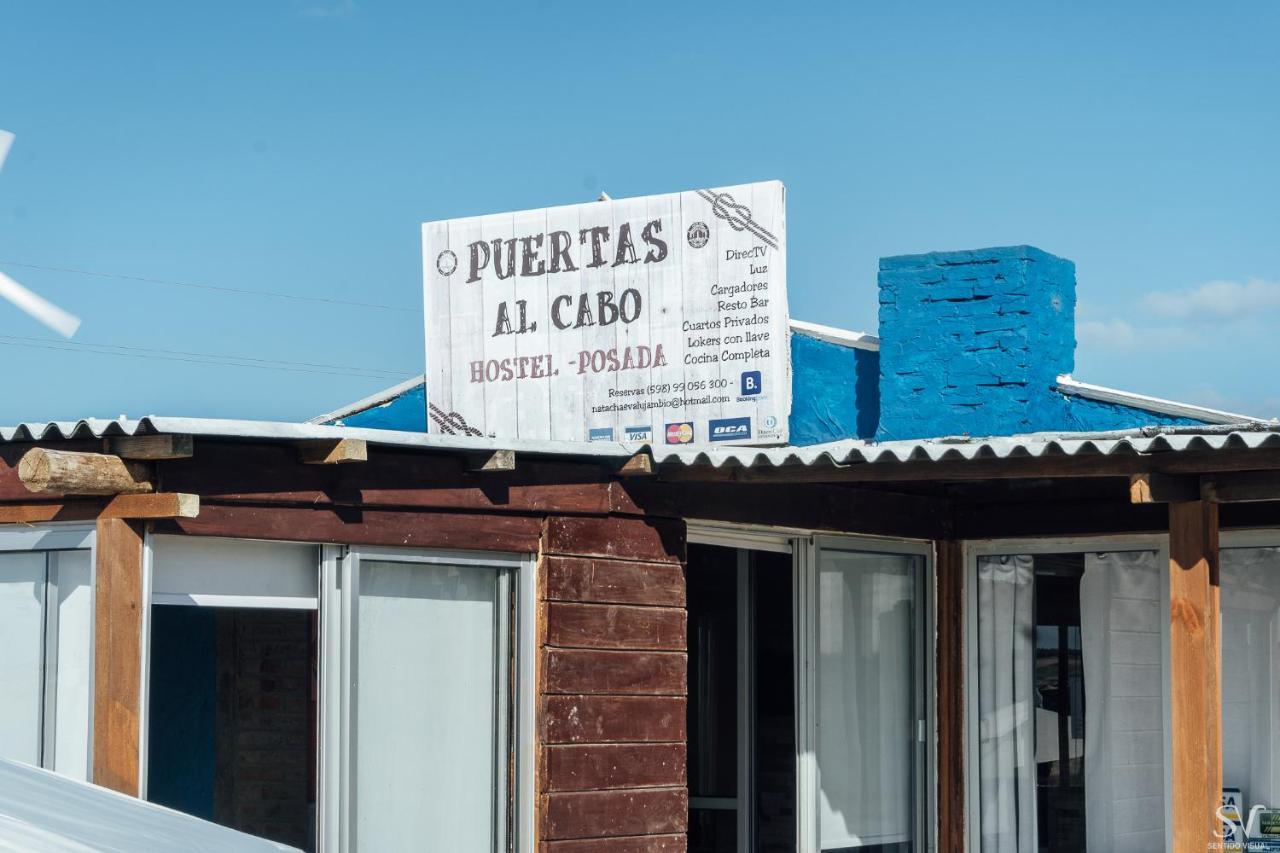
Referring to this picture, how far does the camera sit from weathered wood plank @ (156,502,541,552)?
6.82 meters

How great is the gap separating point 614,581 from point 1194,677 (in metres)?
2.50

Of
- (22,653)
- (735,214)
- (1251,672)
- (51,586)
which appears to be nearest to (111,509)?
(51,586)

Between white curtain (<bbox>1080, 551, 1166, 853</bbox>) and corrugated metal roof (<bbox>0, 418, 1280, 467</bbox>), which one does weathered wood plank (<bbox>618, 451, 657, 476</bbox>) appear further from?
white curtain (<bbox>1080, 551, 1166, 853</bbox>)

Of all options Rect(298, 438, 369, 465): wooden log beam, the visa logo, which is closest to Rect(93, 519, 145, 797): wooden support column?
Rect(298, 438, 369, 465): wooden log beam

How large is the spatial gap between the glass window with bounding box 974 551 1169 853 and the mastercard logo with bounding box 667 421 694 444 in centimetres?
244

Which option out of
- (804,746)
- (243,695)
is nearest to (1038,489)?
(804,746)

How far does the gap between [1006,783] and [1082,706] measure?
59 centimetres

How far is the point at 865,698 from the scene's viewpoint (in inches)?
365

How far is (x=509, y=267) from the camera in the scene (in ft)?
40.6

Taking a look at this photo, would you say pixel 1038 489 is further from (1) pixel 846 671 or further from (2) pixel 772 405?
(2) pixel 772 405

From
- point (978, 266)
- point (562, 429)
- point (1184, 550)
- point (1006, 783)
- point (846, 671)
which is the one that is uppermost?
point (978, 266)

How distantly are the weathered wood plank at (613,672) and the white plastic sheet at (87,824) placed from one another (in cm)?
326

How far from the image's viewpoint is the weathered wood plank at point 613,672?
25.4ft

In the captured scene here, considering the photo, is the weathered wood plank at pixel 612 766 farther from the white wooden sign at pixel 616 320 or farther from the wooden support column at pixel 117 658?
the white wooden sign at pixel 616 320
